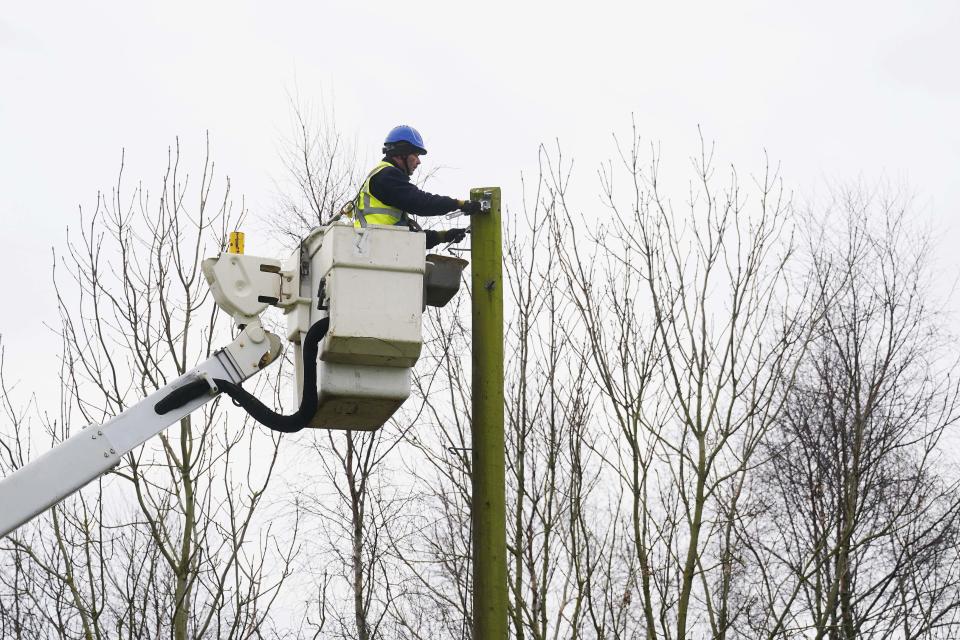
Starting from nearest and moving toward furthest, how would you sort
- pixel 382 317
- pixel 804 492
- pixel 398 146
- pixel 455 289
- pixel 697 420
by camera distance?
pixel 382 317
pixel 455 289
pixel 398 146
pixel 697 420
pixel 804 492

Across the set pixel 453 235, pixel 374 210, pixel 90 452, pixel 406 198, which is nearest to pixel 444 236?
pixel 453 235

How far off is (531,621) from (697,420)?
1807 mm

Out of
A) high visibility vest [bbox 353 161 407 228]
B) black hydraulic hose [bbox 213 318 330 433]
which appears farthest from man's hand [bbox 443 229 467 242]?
black hydraulic hose [bbox 213 318 330 433]

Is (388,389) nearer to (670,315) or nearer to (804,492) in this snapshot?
(670,315)

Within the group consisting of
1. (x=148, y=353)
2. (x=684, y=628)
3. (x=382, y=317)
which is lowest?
(x=684, y=628)

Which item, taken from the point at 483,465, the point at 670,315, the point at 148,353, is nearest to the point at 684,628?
the point at 670,315

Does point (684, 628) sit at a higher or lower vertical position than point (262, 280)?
lower

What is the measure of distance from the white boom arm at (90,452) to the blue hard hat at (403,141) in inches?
55.8

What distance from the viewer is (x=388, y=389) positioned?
5.21 metres

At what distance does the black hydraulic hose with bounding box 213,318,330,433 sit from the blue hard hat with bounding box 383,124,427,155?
4.31 feet

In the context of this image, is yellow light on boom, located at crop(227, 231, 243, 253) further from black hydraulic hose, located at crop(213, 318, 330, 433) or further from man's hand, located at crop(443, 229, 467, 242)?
man's hand, located at crop(443, 229, 467, 242)

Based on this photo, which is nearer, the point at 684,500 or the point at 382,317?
the point at 382,317

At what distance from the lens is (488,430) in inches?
202

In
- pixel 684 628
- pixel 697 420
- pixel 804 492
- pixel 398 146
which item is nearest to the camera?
pixel 398 146
